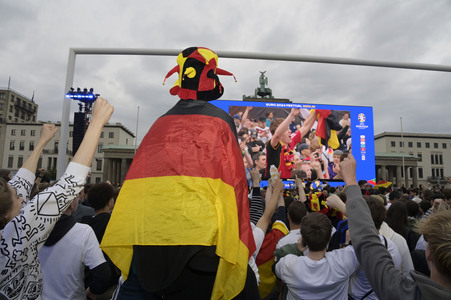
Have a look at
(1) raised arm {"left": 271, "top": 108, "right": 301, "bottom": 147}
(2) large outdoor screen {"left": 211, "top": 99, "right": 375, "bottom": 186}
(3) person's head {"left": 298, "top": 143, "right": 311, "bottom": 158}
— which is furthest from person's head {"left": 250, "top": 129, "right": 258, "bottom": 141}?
(3) person's head {"left": 298, "top": 143, "right": 311, "bottom": 158}

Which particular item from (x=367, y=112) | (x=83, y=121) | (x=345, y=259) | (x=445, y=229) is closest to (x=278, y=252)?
(x=345, y=259)

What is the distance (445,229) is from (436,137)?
93613mm

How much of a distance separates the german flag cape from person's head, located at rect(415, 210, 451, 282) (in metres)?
0.94

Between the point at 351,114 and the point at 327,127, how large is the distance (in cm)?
218

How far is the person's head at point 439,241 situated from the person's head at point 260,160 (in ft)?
70.8

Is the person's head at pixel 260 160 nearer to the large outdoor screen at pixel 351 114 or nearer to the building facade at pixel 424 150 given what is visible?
the large outdoor screen at pixel 351 114

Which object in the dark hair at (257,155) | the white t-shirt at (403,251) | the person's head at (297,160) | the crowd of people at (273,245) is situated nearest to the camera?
the crowd of people at (273,245)

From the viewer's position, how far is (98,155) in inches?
3007

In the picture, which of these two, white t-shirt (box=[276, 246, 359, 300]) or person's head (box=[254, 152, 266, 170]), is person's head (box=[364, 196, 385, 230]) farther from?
person's head (box=[254, 152, 266, 170])

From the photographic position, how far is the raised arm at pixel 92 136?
190 centimetres

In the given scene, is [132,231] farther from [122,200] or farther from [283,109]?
[283,109]

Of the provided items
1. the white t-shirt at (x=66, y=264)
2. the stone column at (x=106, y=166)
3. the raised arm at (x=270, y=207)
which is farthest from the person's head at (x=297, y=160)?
the stone column at (x=106, y=166)

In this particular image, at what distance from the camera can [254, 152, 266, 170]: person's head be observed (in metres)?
23.2

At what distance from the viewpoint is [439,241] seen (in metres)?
1.52
